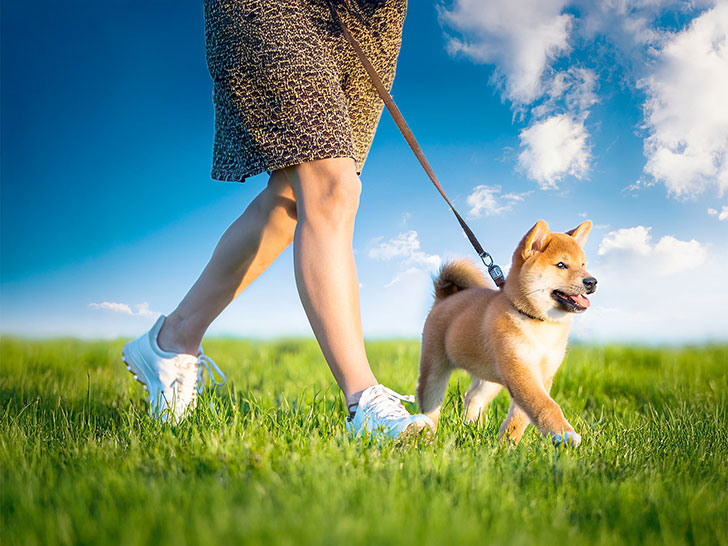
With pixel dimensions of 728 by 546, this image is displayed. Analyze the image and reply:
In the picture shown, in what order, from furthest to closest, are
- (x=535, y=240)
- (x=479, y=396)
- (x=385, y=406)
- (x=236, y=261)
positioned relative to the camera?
(x=479, y=396), (x=236, y=261), (x=535, y=240), (x=385, y=406)

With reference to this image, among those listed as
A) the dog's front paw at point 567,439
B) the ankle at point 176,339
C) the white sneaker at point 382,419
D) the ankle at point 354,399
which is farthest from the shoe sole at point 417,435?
the ankle at point 176,339

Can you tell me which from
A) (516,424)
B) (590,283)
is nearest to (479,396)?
(516,424)

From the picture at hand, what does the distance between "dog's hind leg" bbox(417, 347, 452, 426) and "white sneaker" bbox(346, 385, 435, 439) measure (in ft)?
2.31

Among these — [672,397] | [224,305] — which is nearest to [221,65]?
[224,305]

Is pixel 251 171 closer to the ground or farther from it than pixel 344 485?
farther from it

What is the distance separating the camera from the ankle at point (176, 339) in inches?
121

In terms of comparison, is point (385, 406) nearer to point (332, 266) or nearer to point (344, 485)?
point (332, 266)

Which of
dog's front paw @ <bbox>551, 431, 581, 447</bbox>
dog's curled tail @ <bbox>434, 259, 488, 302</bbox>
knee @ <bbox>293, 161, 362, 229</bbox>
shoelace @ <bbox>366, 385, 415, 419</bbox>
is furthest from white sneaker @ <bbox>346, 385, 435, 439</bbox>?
dog's curled tail @ <bbox>434, 259, 488, 302</bbox>

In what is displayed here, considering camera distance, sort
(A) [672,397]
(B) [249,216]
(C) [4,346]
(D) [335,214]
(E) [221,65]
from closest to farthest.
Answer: (D) [335,214] < (E) [221,65] < (B) [249,216] < (A) [672,397] < (C) [4,346]

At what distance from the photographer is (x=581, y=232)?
2.76 m

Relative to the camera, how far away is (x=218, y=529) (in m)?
1.22

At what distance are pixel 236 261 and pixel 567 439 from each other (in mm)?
1711

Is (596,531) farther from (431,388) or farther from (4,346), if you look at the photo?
(4,346)

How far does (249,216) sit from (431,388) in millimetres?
1254
